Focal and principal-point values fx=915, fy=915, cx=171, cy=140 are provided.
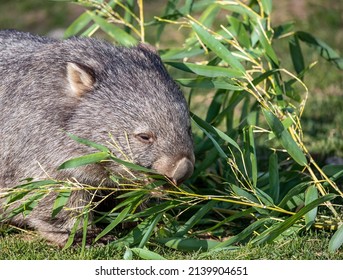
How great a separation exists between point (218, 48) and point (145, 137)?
96 centimetres

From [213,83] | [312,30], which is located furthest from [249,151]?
[312,30]

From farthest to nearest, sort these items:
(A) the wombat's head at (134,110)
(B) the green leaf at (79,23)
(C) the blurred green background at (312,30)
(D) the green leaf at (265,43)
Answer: (C) the blurred green background at (312,30) → (B) the green leaf at (79,23) → (D) the green leaf at (265,43) → (A) the wombat's head at (134,110)

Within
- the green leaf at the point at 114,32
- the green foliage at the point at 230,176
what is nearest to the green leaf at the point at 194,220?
the green foliage at the point at 230,176

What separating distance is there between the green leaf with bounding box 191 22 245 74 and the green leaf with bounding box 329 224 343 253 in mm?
1232

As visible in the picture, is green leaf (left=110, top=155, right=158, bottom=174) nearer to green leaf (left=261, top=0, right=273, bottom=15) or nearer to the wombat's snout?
the wombat's snout

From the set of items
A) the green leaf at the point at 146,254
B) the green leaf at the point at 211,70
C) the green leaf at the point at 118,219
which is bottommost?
the green leaf at the point at 146,254

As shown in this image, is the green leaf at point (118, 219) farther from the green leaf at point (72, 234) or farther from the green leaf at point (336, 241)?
the green leaf at point (336, 241)

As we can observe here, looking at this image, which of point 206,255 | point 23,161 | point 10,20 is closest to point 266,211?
point 206,255

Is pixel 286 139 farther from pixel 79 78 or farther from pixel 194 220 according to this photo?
pixel 79 78

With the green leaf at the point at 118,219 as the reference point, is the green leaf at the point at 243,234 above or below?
below

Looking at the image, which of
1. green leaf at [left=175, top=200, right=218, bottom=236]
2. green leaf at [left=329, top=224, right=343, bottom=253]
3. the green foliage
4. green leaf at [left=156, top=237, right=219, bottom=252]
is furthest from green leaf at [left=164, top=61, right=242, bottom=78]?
green leaf at [left=329, top=224, right=343, bottom=253]

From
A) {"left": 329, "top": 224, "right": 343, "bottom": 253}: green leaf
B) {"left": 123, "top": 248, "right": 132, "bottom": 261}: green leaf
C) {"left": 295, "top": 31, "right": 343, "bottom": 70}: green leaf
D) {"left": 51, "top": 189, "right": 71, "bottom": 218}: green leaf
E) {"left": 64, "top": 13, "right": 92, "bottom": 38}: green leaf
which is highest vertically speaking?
{"left": 64, "top": 13, "right": 92, "bottom": 38}: green leaf

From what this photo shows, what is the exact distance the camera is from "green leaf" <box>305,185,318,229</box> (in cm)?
521

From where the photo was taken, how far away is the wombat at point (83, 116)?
5098 millimetres
